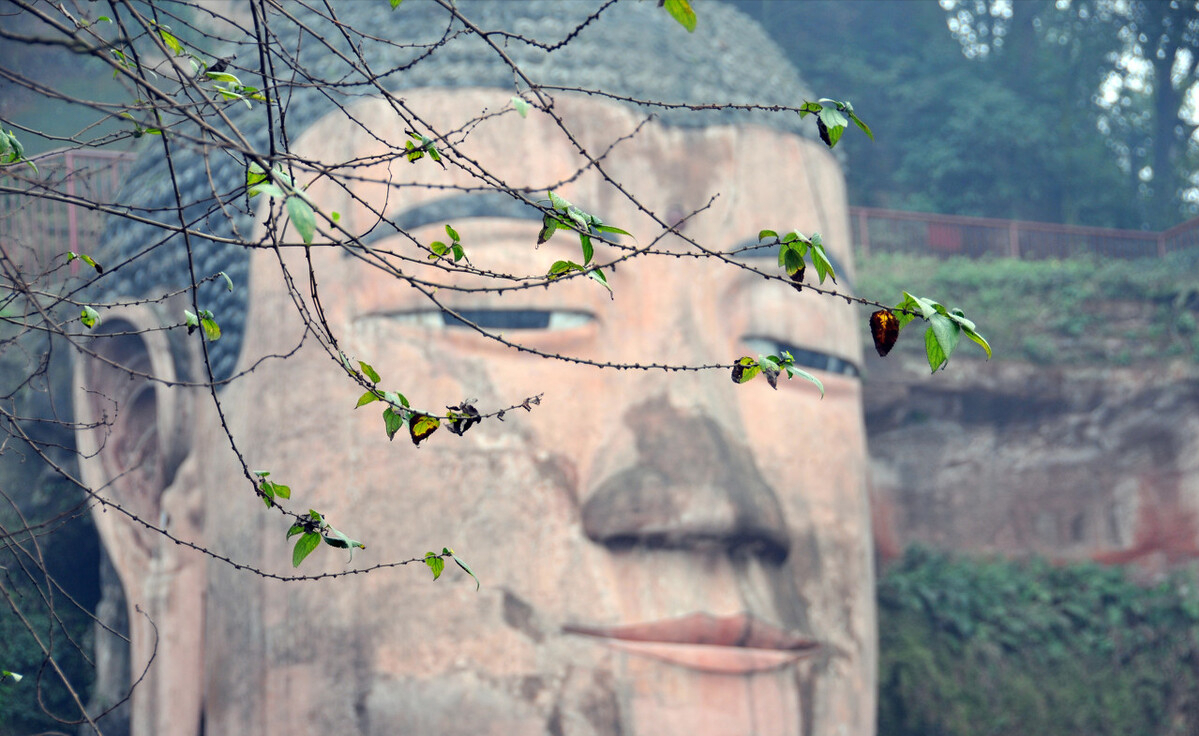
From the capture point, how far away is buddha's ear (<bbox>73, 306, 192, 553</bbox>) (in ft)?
14.2

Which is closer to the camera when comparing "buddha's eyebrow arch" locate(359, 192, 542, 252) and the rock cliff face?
"buddha's eyebrow arch" locate(359, 192, 542, 252)

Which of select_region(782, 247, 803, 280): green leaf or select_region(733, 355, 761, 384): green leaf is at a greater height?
select_region(782, 247, 803, 280): green leaf

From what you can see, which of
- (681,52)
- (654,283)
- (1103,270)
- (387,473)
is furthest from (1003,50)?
(387,473)

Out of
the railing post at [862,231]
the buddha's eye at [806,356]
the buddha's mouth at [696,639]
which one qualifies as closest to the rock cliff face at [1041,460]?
the railing post at [862,231]

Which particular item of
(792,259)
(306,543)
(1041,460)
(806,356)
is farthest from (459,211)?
(1041,460)

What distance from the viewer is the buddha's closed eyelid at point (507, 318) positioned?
3859 mm

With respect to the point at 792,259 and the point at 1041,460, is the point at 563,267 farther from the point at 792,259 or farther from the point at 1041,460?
the point at 1041,460

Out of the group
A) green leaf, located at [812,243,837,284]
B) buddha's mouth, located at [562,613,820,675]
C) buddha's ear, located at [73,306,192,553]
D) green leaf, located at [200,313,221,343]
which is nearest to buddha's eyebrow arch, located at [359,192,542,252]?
buddha's ear, located at [73,306,192,553]

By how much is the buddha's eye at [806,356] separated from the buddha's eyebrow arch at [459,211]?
0.90 metres

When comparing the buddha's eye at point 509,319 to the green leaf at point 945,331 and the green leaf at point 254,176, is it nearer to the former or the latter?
the green leaf at point 254,176

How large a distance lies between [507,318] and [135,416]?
1.71 metres

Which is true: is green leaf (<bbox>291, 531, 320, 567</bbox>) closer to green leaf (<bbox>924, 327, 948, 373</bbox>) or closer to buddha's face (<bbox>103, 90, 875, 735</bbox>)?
green leaf (<bbox>924, 327, 948, 373</bbox>)

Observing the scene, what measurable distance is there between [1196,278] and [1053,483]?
1409 mm

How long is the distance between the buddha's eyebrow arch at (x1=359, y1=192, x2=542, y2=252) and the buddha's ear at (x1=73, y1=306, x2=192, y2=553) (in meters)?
1.03
